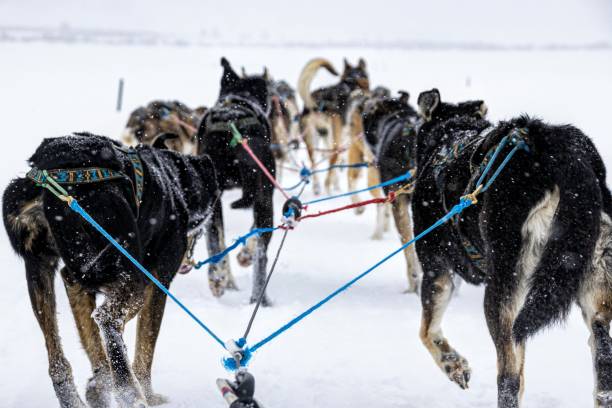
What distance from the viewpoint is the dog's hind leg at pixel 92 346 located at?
129 inches

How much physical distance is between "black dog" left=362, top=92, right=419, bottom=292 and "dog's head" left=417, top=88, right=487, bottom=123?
62.2 inches

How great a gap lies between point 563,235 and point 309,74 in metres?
9.78

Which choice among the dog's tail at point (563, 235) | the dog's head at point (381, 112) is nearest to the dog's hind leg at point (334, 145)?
the dog's head at point (381, 112)

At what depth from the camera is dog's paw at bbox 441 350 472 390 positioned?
377cm

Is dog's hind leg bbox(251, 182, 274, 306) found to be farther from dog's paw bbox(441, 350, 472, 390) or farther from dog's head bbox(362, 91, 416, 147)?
dog's paw bbox(441, 350, 472, 390)

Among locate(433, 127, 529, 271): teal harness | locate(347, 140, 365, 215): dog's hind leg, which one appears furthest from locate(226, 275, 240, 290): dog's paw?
locate(347, 140, 365, 215): dog's hind leg

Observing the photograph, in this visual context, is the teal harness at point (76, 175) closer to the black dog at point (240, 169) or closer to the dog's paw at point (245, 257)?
the black dog at point (240, 169)

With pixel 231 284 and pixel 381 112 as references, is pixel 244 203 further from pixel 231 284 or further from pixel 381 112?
pixel 381 112

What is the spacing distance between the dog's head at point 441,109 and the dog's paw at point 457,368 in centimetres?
164

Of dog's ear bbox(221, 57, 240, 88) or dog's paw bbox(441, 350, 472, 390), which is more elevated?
dog's ear bbox(221, 57, 240, 88)

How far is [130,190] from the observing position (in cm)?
325

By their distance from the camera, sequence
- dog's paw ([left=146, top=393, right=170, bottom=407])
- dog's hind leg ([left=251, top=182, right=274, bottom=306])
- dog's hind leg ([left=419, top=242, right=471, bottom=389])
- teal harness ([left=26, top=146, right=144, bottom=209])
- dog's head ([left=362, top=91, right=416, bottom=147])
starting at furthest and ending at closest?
dog's head ([left=362, top=91, right=416, bottom=147]), dog's hind leg ([left=251, top=182, right=274, bottom=306]), dog's hind leg ([left=419, top=242, right=471, bottom=389]), dog's paw ([left=146, top=393, right=170, bottom=407]), teal harness ([left=26, top=146, right=144, bottom=209])

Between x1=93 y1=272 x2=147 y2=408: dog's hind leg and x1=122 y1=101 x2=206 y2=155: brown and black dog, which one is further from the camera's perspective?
x1=122 y1=101 x2=206 y2=155: brown and black dog

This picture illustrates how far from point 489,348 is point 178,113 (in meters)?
6.29
